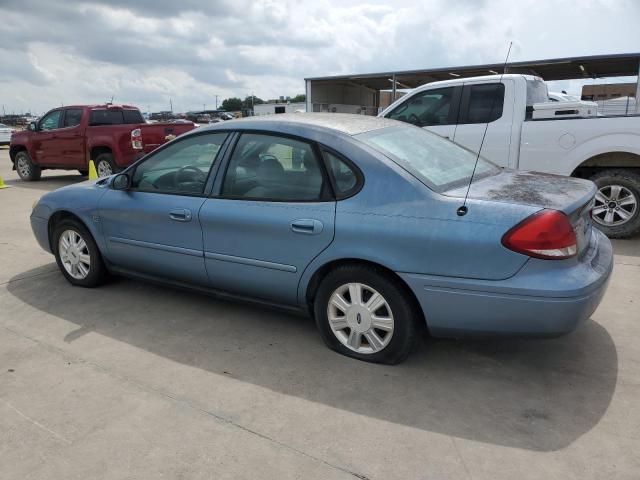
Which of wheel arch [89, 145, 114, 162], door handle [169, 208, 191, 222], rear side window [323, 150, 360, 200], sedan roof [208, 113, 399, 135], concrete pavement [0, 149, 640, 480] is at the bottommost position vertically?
concrete pavement [0, 149, 640, 480]

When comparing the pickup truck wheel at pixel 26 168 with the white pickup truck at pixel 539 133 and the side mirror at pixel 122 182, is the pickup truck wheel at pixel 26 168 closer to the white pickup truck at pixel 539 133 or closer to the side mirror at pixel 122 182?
the white pickup truck at pixel 539 133

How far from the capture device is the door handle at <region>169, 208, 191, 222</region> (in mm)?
3787

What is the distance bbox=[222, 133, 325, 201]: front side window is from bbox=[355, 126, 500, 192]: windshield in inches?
15.2

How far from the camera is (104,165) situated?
36.6 ft

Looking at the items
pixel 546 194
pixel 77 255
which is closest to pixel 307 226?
pixel 546 194

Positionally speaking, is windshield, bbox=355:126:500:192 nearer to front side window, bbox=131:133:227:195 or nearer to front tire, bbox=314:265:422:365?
front tire, bbox=314:265:422:365

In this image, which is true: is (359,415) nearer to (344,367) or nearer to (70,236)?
(344,367)

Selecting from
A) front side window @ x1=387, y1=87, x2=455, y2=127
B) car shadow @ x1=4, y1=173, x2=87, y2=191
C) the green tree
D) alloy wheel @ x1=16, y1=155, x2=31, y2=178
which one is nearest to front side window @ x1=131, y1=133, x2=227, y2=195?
front side window @ x1=387, y1=87, x2=455, y2=127

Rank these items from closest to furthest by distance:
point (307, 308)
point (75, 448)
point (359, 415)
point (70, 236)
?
point (75, 448) < point (359, 415) < point (307, 308) < point (70, 236)

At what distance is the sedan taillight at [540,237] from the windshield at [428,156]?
1.73 ft

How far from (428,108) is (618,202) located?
2.64m

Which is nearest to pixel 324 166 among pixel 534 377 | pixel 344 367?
pixel 344 367

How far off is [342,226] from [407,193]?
43 cm

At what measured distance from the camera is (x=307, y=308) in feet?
11.3
